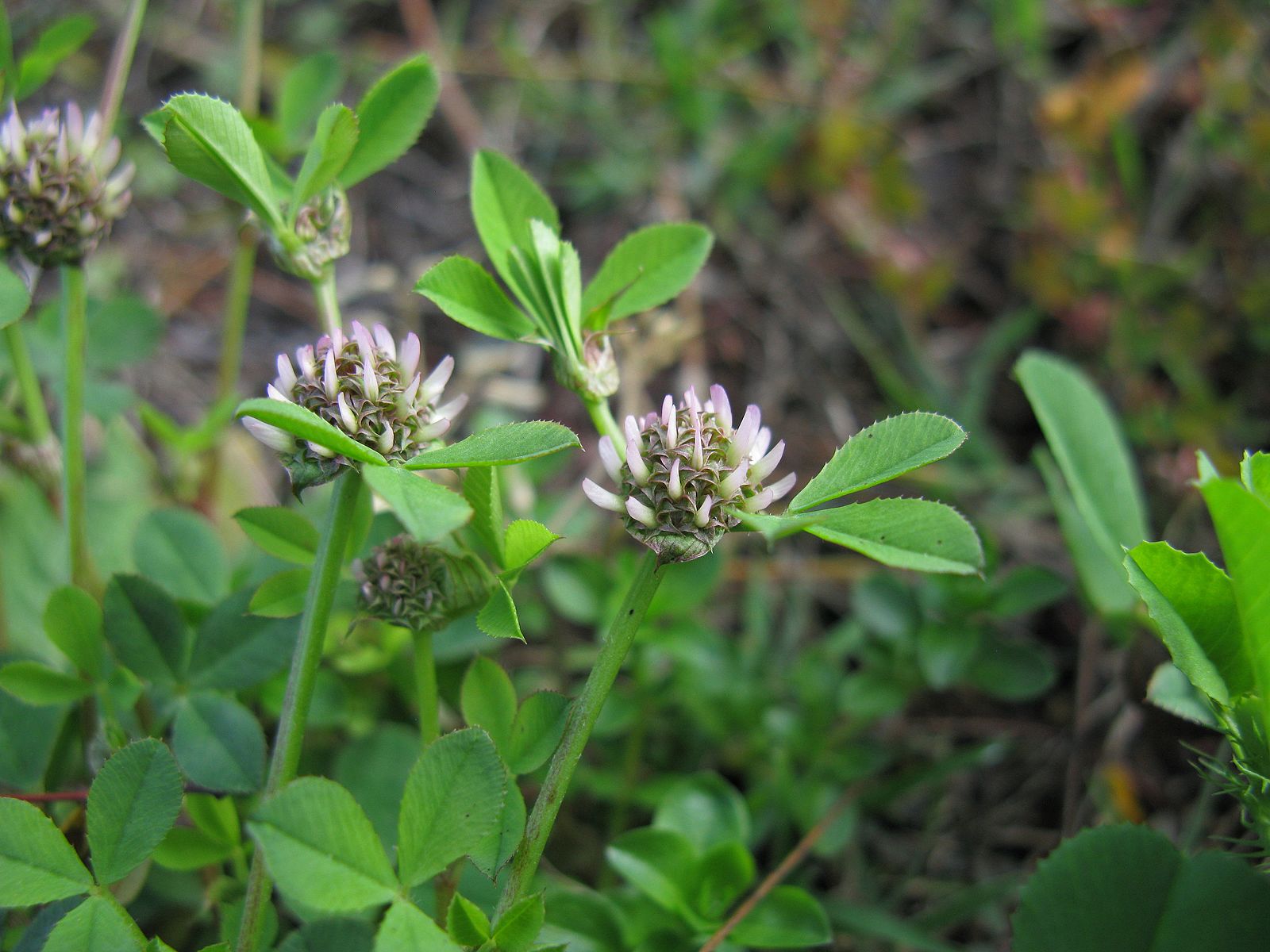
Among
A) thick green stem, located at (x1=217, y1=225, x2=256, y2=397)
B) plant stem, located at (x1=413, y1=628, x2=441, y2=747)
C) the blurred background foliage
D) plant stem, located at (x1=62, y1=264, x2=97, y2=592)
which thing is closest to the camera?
plant stem, located at (x1=413, y1=628, x2=441, y2=747)

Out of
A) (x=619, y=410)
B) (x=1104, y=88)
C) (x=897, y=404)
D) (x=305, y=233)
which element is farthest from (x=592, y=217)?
(x=305, y=233)

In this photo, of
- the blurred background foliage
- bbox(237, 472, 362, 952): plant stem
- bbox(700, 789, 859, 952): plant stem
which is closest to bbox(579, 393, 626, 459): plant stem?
bbox(237, 472, 362, 952): plant stem

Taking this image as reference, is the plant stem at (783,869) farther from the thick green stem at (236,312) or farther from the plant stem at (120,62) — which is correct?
the plant stem at (120,62)

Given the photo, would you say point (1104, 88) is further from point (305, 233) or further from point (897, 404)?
point (305, 233)

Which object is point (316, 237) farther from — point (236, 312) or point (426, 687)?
point (236, 312)

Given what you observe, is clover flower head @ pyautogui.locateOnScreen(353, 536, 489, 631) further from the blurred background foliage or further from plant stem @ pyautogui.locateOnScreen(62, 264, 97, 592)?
plant stem @ pyautogui.locateOnScreen(62, 264, 97, 592)

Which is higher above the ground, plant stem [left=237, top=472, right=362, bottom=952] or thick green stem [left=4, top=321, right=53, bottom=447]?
thick green stem [left=4, top=321, right=53, bottom=447]

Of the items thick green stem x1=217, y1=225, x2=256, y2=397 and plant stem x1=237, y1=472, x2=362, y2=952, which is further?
thick green stem x1=217, y1=225, x2=256, y2=397
